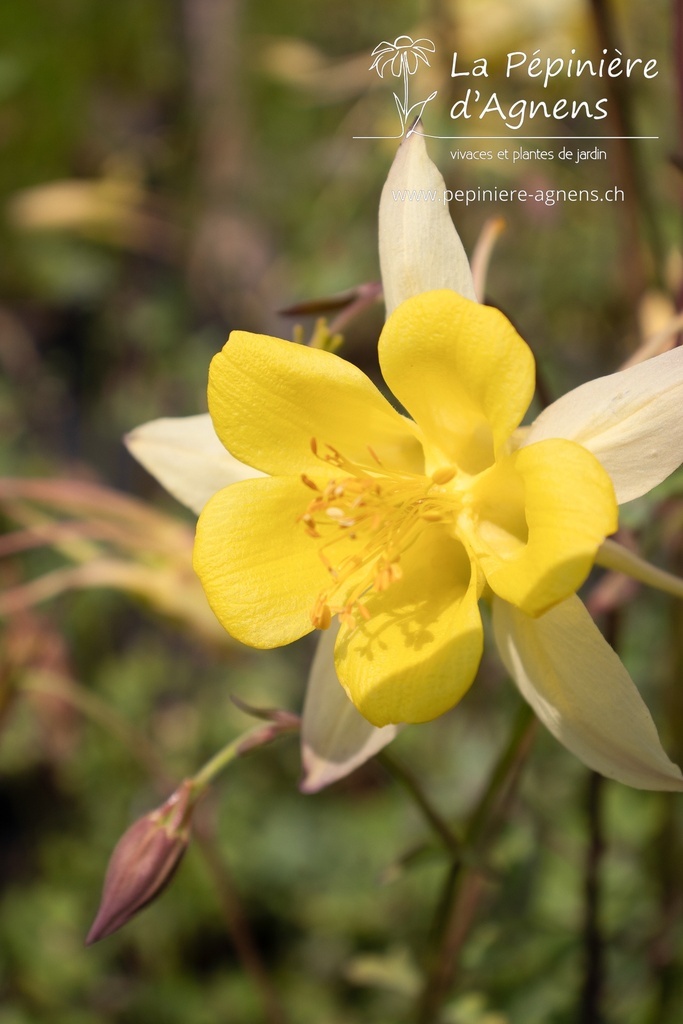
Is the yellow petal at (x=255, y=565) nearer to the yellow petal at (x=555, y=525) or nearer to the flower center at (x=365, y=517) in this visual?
the flower center at (x=365, y=517)

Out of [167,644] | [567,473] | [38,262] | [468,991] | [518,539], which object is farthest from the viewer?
[38,262]

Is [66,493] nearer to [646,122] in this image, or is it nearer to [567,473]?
[567,473]

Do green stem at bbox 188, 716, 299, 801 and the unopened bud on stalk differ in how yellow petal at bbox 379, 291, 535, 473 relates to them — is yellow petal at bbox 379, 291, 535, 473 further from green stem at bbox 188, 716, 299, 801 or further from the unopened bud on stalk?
the unopened bud on stalk

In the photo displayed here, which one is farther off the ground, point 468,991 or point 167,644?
point 468,991

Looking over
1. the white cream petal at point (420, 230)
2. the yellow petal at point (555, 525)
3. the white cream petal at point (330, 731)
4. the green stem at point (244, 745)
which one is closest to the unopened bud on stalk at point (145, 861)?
the green stem at point (244, 745)

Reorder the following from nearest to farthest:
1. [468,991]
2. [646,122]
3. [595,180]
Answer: [468,991] < [595,180] < [646,122]

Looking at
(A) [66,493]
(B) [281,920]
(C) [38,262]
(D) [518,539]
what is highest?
(D) [518,539]

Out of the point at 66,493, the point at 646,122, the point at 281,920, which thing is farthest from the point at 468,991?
the point at 646,122

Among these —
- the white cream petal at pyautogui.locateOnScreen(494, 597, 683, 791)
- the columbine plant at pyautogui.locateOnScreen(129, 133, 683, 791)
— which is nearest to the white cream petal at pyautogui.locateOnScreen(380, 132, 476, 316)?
the columbine plant at pyautogui.locateOnScreen(129, 133, 683, 791)
